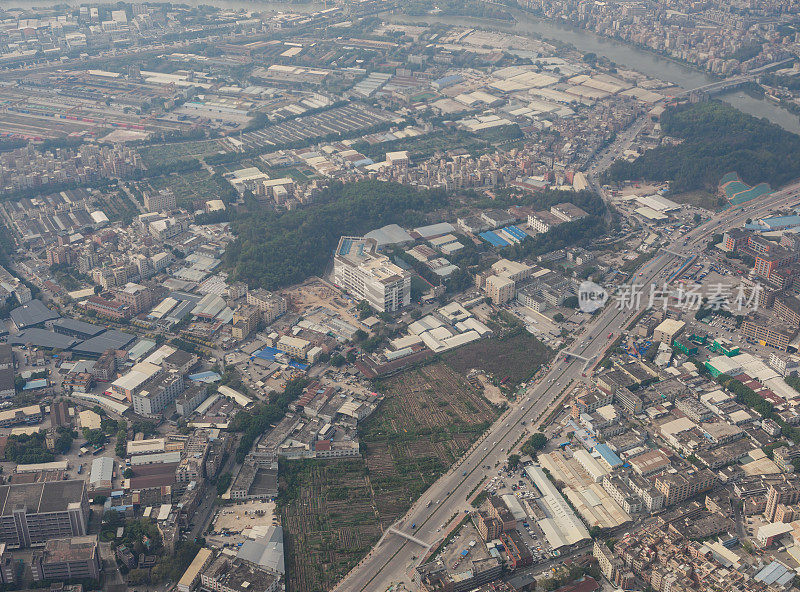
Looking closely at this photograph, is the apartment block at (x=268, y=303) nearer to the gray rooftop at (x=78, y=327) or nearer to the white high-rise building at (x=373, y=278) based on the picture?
the white high-rise building at (x=373, y=278)

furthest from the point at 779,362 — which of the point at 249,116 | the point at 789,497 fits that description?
the point at 249,116

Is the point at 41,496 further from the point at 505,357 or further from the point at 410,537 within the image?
the point at 505,357

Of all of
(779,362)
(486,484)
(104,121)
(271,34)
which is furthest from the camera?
(271,34)

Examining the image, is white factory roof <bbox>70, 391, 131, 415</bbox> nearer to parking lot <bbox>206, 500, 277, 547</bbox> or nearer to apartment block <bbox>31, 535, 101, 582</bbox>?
parking lot <bbox>206, 500, 277, 547</bbox>

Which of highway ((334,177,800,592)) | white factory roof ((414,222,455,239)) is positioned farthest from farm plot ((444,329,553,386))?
white factory roof ((414,222,455,239))

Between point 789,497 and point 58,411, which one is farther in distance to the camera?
point 58,411

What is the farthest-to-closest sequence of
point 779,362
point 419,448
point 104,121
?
1. point 104,121
2. point 779,362
3. point 419,448

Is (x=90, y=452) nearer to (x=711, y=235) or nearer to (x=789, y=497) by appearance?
(x=789, y=497)
